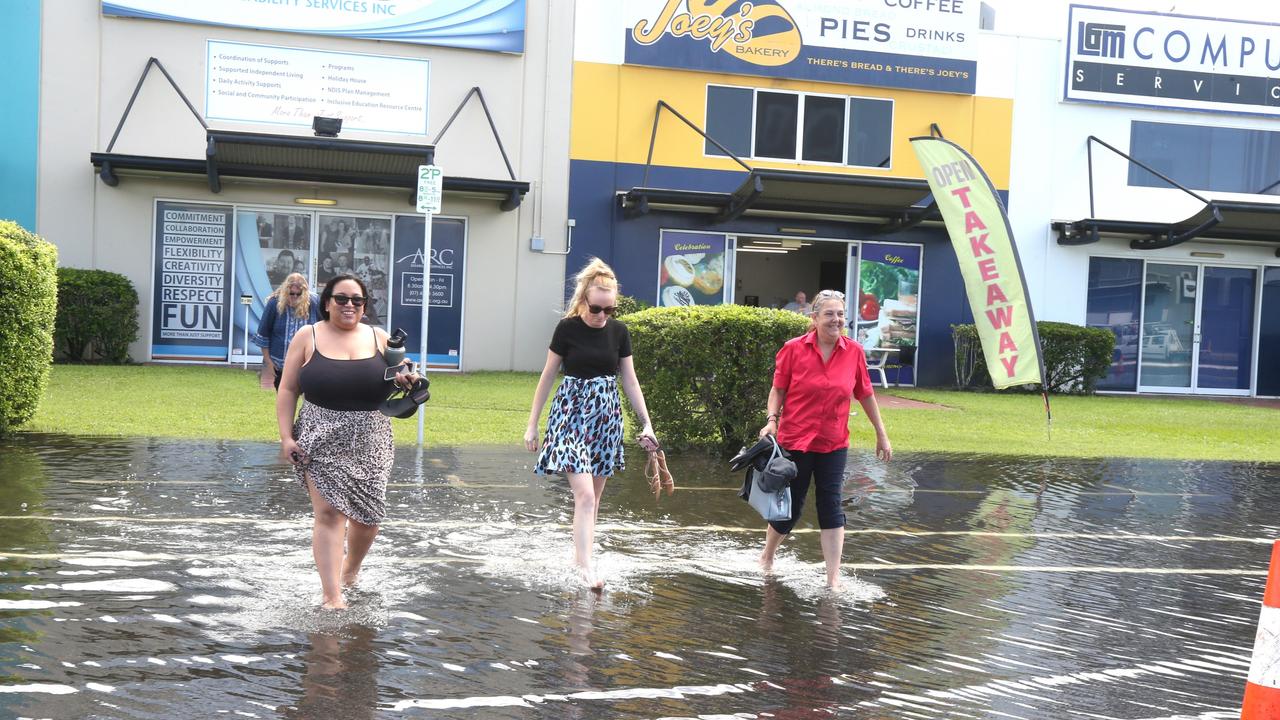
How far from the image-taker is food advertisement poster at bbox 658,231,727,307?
854 inches

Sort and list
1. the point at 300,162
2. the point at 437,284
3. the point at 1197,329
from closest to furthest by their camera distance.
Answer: the point at 300,162 < the point at 437,284 < the point at 1197,329

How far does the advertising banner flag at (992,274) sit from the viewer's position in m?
13.0

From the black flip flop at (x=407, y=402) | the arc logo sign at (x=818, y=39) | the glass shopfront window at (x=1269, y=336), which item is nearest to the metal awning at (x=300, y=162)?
the arc logo sign at (x=818, y=39)

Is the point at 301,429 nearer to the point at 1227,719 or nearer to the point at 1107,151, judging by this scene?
the point at 1227,719

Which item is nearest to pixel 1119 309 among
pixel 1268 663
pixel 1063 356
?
pixel 1063 356

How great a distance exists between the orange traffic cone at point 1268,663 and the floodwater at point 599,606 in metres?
0.85

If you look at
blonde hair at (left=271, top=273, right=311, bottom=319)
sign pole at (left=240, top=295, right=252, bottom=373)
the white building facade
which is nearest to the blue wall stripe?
sign pole at (left=240, top=295, right=252, bottom=373)

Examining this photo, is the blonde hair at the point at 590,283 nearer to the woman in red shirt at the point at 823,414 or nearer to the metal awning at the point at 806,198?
the woman in red shirt at the point at 823,414

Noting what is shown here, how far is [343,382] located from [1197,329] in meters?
22.3

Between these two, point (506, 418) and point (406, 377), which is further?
point (506, 418)

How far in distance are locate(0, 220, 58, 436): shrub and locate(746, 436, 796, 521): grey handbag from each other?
712 centimetres

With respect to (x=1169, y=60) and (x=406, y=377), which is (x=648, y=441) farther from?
(x=1169, y=60)

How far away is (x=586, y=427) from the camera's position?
660cm

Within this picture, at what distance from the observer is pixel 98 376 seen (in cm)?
1680
